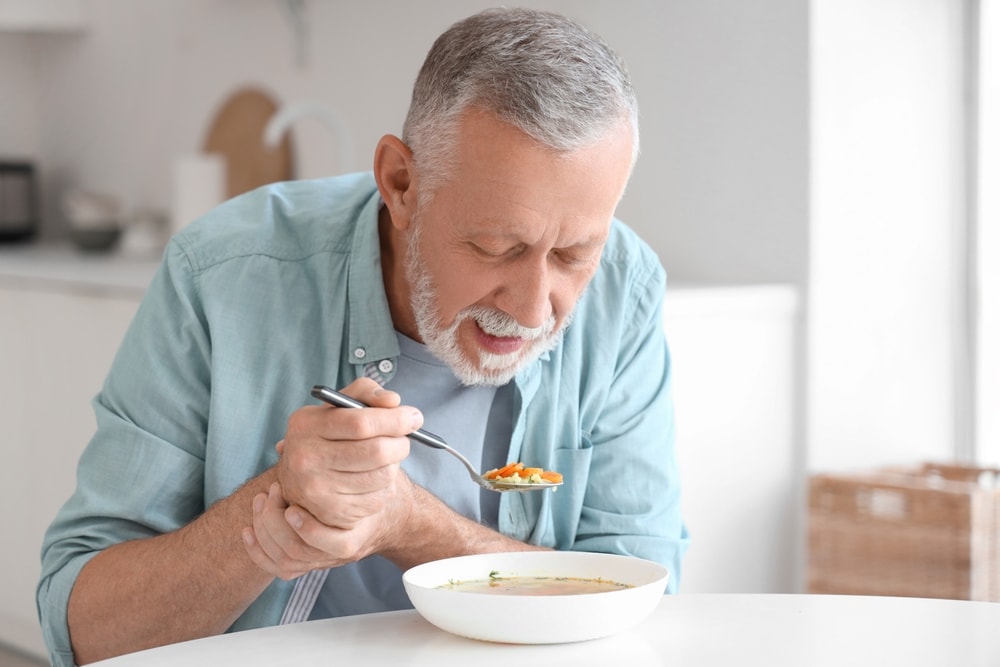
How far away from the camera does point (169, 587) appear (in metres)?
1.25

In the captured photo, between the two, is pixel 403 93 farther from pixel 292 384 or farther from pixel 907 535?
pixel 292 384

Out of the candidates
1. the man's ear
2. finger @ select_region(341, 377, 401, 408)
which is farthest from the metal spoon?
the man's ear

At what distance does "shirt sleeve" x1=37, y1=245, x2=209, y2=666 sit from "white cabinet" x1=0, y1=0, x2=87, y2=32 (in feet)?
9.18

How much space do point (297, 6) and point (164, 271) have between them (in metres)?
2.14

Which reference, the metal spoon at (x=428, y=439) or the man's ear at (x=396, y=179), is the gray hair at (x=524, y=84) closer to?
the man's ear at (x=396, y=179)

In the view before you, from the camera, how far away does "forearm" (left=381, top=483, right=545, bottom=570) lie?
128 centimetres

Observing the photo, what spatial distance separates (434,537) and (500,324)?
221 millimetres

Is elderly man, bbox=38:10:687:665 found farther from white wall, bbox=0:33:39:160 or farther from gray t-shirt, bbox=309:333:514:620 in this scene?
white wall, bbox=0:33:39:160

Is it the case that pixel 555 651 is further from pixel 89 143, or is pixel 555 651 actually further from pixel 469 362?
pixel 89 143

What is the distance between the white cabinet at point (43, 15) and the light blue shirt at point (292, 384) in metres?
2.69

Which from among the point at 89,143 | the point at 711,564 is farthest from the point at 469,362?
A: the point at 89,143

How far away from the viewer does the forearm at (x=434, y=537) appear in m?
1.28

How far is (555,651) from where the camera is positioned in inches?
40.4

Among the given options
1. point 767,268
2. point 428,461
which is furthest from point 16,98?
point 428,461
